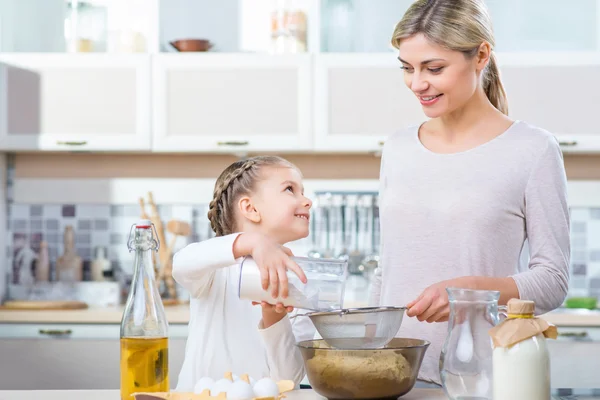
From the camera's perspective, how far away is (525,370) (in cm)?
108

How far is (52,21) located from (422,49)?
275 centimetres

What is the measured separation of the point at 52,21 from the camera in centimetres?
400

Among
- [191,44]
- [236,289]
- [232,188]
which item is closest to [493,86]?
[232,188]

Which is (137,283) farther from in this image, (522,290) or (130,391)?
(522,290)

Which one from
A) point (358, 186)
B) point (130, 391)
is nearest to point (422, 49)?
point (130, 391)

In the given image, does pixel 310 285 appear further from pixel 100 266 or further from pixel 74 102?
pixel 100 266

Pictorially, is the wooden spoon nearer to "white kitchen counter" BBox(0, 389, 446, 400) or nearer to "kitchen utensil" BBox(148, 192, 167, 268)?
"kitchen utensil" BBox(148, 192, 167, 268)

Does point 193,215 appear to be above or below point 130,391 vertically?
above

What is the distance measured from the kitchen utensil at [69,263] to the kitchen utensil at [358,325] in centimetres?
275

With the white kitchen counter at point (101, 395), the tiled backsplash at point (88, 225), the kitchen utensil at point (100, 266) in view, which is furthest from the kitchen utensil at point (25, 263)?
the white kitchen counter at point (101, 395)

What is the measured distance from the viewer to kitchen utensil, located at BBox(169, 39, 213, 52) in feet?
12.0

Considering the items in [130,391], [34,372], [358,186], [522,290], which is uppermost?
[358,186]

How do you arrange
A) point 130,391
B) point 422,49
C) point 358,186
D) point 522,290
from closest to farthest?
point 130,391 → point 522,290 → point 422,49 → point 358,186

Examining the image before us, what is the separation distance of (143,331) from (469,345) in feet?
1.65
